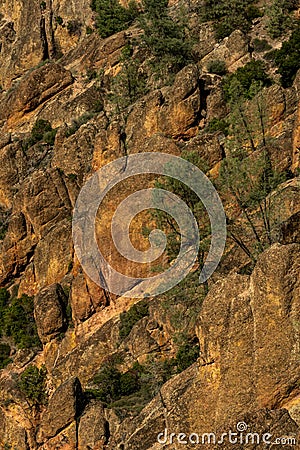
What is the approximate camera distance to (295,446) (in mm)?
28875

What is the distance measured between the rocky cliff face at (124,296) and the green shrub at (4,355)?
1.20 ft

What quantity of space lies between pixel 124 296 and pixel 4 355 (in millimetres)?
11313

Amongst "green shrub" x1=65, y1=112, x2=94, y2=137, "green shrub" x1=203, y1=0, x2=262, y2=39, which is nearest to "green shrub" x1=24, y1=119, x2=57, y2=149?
"green shrub" x1=65, y1=112, x2=94, y2=137

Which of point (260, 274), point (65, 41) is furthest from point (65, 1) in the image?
point (260, 274)

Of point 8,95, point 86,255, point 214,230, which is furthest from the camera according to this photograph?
point 8,95

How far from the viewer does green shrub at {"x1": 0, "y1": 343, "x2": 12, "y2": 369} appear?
6362 centimetres

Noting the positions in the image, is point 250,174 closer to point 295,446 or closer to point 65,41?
point 295,446

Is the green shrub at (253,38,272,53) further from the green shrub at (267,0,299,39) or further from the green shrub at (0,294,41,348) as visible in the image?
the green shrub at (0,294,41,348)

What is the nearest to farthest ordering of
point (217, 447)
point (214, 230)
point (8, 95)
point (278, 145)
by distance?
point (217, 447) < point (214, 230) < point (278, 145) < point (8, 95)

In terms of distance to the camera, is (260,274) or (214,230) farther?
(214,230)

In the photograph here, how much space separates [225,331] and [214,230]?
16084 millimetres

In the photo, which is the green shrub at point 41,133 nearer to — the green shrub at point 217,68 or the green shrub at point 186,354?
the green shrub at point 217,68

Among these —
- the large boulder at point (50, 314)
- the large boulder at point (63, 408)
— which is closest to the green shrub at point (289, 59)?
the large boulder at point (50, 314)

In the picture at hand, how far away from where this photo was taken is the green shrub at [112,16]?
88.8 m
